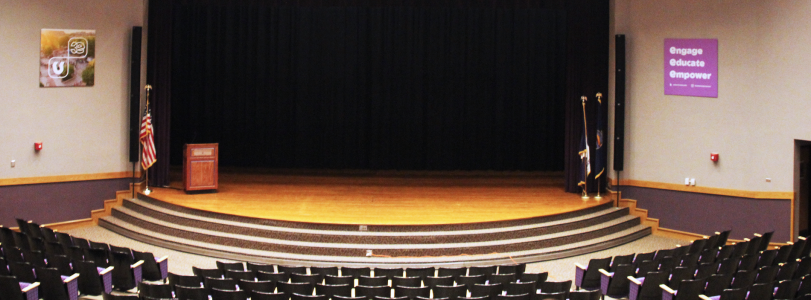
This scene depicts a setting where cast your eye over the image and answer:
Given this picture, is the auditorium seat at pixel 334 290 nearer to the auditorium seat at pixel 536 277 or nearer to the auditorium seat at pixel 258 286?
the auditorium seat at pixel 258 286

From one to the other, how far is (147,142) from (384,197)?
442 centimetres

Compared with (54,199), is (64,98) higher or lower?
higher

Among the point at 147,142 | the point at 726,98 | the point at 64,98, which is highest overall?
the point at 726,98

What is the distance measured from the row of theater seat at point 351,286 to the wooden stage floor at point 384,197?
2.86 meters

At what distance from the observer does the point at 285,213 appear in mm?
11406

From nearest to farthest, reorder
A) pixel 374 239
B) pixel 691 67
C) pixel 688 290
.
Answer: pixel 688 290 → pixel 374 239 → pixel 691 67

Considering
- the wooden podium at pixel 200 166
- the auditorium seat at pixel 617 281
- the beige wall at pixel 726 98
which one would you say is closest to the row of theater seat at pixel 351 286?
the auditorium seat at pixel 617 281

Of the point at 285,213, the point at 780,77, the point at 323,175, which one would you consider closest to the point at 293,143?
the point at 323,175

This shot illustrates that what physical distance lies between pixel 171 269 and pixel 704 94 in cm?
898

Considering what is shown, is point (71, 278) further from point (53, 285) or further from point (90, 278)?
point (90, 278)

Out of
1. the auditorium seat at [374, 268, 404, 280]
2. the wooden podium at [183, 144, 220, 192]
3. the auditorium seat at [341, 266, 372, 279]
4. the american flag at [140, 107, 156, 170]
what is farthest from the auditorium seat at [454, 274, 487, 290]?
the american flag at [140, 107, 156, 170]

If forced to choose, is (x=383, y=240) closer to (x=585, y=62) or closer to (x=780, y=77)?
(x=585, y=62)

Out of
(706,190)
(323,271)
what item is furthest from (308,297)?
(706,190)

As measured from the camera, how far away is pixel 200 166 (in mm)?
12867
